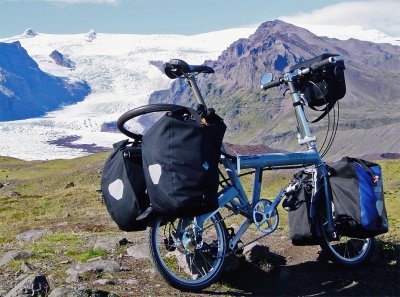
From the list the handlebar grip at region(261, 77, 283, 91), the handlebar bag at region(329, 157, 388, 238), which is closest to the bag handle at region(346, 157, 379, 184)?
the handlebar bag at region(329, 157, 388, 238)

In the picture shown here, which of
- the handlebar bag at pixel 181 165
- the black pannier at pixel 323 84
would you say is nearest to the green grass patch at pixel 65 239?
the handlebar bag at pixel 181 165

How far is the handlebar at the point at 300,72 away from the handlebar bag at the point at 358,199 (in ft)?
5.89

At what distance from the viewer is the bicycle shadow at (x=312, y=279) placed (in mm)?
8500

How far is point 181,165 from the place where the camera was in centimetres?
695

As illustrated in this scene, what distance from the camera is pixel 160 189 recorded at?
7.02 metres

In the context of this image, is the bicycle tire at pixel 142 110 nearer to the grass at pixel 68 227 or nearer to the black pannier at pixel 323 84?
the grass at pixel 68 227

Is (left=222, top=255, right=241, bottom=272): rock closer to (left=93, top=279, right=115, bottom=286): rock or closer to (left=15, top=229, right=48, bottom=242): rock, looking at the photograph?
(left=93, top=279, right=115, bottom=286): rock

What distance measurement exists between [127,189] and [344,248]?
4529 millimetres

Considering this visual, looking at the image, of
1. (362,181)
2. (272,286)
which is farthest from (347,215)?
(272,286)

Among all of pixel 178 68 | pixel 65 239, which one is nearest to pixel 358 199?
pixel 178 68

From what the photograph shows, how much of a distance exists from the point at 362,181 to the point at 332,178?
23.9 inches

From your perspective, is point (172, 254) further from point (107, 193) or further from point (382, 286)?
point (382, 286)

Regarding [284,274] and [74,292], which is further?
[284,274]

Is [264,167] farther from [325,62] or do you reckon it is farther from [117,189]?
[117,189]
